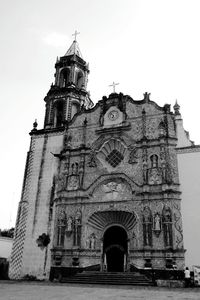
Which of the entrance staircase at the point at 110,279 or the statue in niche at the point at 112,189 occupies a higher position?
the statue in niche at the point at 112,189

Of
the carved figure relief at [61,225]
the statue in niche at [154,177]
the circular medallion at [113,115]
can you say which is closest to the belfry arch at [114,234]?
the carved figure relief at [61,225]

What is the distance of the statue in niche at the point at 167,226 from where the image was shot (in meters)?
18.1

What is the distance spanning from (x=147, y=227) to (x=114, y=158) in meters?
5.81

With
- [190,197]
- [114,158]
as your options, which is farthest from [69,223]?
[190,197]

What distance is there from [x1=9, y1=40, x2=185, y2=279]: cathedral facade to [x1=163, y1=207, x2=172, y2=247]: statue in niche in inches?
2.3

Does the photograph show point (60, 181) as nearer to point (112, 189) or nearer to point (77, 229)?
point (77, 229)

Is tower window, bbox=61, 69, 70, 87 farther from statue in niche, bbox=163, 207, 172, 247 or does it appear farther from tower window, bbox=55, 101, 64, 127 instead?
statue in niche, bbox=163, 207, 172, 247

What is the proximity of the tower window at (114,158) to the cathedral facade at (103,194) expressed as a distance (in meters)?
0.08

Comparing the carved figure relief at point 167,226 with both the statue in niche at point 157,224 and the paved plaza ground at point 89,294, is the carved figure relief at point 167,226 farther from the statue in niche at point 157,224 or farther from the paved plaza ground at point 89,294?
the paved plaza ground at point 89,294

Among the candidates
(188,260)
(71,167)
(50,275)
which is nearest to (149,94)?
(71,167)

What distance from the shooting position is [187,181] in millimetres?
19656

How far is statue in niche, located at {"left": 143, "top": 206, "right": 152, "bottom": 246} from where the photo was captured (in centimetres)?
1851

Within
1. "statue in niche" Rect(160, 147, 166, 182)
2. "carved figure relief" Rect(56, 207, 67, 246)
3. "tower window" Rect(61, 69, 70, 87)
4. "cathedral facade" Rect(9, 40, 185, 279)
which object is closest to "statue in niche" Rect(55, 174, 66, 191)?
"cathedral facade" Rect(9, 40, 185, 279)

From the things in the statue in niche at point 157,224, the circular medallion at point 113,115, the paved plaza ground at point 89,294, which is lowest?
the paved plaza ground at point 89,294
